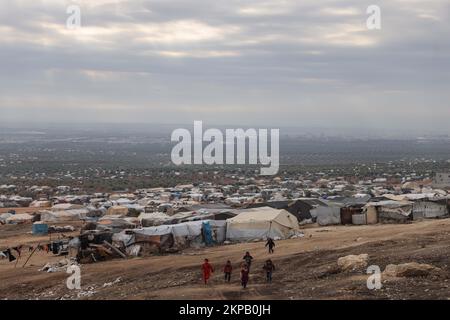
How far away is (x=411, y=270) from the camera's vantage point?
45.5 feet

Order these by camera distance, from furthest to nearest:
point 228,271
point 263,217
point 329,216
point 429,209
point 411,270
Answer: point 329,216, point 429,209, point 263,217, point 228,271, point 411,270

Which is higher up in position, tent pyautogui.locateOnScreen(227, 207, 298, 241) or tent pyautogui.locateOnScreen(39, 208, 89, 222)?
tent pyautogui.locateOnScreen(227, 207, 298, 241)

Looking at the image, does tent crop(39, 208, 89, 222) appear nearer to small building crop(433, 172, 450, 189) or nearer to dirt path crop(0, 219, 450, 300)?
dirt path crop(0, 219, 450, 300)

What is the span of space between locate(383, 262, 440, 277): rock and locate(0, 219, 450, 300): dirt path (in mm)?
248

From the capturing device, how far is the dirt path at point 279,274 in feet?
43.9

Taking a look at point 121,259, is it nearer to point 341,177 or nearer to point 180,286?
point 180,286

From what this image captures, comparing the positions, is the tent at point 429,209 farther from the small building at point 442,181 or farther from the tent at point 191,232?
the small building at point 442,181

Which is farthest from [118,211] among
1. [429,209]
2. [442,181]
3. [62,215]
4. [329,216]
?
[442,181]

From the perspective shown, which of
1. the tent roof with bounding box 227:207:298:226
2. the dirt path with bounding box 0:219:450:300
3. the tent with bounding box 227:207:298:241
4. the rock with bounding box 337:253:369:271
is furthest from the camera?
the tent roof with bounding box 227:207:298:226

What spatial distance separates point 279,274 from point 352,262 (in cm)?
181

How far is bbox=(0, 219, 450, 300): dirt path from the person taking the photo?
13.4m

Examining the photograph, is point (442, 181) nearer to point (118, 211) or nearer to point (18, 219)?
point (118, 211)

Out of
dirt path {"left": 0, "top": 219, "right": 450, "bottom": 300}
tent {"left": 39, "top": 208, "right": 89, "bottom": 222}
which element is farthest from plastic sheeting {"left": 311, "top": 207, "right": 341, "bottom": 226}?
tent {"left": 39, "top": 208, "right": 89, "bottom": 222}

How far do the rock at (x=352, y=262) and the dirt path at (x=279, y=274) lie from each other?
0.22 m
